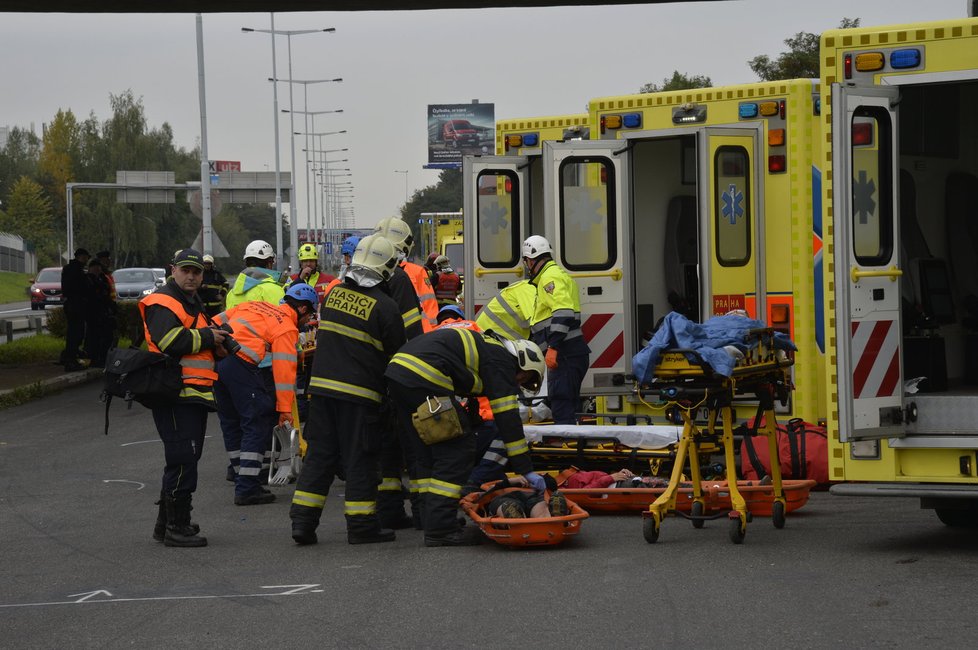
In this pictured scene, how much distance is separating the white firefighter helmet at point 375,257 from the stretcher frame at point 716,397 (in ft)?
6.42

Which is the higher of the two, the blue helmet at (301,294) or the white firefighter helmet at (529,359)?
the blue helmet at (301,294)

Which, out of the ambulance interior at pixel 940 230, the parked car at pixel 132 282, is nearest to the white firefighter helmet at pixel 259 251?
the ambulance interior at pixel 940 230

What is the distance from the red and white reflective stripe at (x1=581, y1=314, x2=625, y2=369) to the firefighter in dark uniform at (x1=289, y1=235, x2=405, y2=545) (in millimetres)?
3475

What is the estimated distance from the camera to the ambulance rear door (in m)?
12.3

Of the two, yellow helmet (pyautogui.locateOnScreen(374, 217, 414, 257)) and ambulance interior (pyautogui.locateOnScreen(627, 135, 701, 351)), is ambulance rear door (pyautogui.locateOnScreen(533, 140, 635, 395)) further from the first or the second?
ambulance interior (pyautogui.locateOnScreen(627, 135, 701, 351))

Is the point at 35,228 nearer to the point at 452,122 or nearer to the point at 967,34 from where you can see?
the point at 452,122

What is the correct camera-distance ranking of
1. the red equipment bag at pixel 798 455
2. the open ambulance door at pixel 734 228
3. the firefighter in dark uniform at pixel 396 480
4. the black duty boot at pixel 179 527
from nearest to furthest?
the black duty boot at pixel 179 527 → the firefighter in dark uniform at pixel 396 480 → the red equipment bag at pixel 798 455 → the open ambulance door at pixel 734 228

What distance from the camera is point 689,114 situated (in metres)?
12.3

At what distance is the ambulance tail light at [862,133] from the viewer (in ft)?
26.4

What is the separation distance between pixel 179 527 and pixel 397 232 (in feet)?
11.3

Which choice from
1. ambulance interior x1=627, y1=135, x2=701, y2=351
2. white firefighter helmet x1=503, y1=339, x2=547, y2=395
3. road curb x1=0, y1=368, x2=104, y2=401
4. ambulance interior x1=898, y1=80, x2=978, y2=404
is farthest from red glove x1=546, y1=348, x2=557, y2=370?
road curb x1=0, y1=368, x2=104, y2=401

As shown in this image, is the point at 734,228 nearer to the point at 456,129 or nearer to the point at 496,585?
the point at 496,585

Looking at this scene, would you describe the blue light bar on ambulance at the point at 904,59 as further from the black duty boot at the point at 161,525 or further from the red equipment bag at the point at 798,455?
the black duty boot at the point at 161,525

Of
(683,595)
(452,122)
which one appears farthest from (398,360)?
(452,122)
